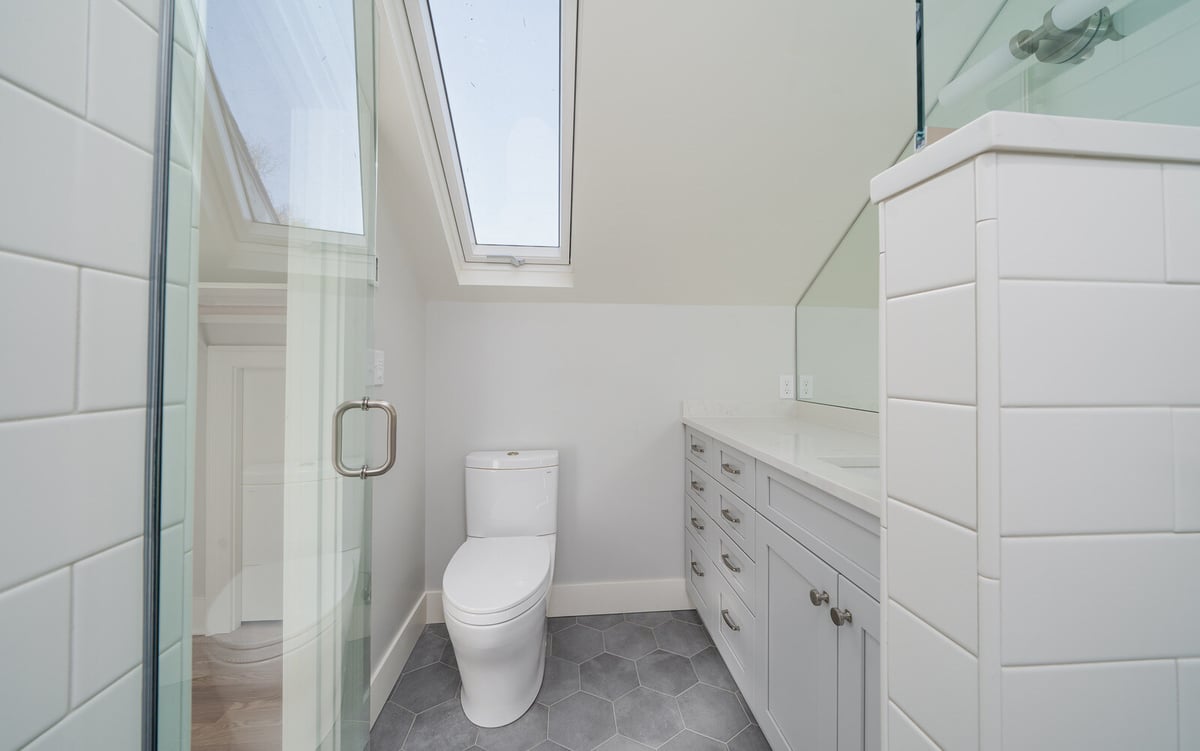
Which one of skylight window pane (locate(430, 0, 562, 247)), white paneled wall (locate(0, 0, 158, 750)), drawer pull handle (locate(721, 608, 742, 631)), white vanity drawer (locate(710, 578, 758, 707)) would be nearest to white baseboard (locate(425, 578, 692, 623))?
white vanity drawer (locate(710, 578, 758, 707))

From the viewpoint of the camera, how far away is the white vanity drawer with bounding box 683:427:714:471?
5.60ft

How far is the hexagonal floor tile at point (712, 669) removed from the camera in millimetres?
1537

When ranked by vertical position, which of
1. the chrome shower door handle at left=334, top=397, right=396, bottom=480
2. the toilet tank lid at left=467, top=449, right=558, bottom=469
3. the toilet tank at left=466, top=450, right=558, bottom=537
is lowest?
the toilet tank at left=466, top=450, right=558, bottom=537

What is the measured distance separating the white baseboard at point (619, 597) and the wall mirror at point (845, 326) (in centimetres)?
114

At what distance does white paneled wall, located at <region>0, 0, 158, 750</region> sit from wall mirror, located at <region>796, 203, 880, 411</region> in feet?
5.87

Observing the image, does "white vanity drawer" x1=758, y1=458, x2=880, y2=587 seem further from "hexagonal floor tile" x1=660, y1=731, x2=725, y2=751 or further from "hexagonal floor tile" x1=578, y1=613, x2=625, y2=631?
"hexagonal floor tile" x1=578, y1=613, x2=625, y2=631

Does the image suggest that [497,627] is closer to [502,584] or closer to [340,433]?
[502,584]

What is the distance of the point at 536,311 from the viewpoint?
6.66 feet

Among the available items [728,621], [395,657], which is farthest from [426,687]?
[728,621]

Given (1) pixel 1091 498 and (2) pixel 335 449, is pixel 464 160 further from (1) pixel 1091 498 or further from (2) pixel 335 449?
(1) pixel 1091 498

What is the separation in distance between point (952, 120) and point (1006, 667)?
56 centimetres

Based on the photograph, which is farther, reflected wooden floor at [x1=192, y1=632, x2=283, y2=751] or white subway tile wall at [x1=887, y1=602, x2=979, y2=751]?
reflected wooden floor at [x1=192, y1=632, x2=283, y2=751]

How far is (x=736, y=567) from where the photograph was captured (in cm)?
140

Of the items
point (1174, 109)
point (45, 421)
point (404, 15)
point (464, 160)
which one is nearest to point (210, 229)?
point (45, 421)
